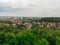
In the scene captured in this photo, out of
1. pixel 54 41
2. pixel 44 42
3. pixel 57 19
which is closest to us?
pixel 44 42

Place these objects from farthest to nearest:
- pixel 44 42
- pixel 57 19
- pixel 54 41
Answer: pixel 57 19
pixel 54 41
pixel 44 42

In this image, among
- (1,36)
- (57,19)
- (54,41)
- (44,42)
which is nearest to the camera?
(44,42)

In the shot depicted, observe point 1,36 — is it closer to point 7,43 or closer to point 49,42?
point 7,43

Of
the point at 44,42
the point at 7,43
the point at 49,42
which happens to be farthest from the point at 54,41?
the point at 7,43

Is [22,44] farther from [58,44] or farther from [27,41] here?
[58,44]

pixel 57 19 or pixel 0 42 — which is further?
pixel 57 19

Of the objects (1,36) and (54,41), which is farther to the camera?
(1,36)

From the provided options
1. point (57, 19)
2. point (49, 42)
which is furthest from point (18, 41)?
point (57, 19)

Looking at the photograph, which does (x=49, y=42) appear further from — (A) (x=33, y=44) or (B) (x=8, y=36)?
(B) (x=8, y=36)

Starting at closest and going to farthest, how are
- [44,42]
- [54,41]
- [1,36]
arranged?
[44,42] < [54,41] < [1,36]
